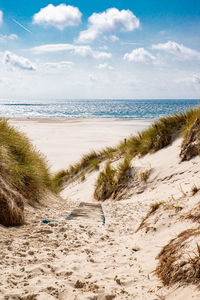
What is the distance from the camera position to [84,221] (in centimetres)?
527

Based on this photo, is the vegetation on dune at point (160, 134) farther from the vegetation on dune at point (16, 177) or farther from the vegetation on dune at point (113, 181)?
the vegetation on dune at point (16, 177)

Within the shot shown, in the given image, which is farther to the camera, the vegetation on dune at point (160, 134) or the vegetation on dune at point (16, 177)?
the vegetation on dune at point (160, 134)

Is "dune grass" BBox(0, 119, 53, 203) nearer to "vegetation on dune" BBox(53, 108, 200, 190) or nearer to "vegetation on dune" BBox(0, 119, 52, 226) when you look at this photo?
"vegetation on dune" BBox(0, 119, 52, 226)

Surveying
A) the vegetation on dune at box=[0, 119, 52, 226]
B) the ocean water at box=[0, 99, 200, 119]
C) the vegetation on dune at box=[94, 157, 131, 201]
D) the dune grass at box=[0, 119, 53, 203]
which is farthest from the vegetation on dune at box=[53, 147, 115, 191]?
the dune grass at box=[0, 119, 53, 203]

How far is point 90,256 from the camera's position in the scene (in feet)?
12.2

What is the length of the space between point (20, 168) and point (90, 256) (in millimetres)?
2965

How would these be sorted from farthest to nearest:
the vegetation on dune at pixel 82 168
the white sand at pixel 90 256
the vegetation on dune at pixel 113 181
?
the vegetation on dune at pixel 82 168 → the vegetation on dune at pixel 113 181 → the white sand at pixel 90 256

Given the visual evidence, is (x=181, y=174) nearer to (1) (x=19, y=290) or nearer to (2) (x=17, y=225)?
(2) (x=17, y=225)

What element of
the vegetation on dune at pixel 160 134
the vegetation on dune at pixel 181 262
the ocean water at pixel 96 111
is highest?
the ocean water at pixel 96 111

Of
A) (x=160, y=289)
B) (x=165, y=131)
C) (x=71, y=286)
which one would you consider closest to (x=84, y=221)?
(x=71, y=286)

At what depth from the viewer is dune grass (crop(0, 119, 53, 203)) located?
221 inches

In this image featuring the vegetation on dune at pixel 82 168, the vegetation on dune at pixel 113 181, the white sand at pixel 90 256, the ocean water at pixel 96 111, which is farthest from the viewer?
the ocean water at pixel 96 111

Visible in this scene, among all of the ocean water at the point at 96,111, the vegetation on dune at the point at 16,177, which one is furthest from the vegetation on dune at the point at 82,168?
the vegetation on dune at the point at 16,177

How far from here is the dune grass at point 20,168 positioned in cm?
561
